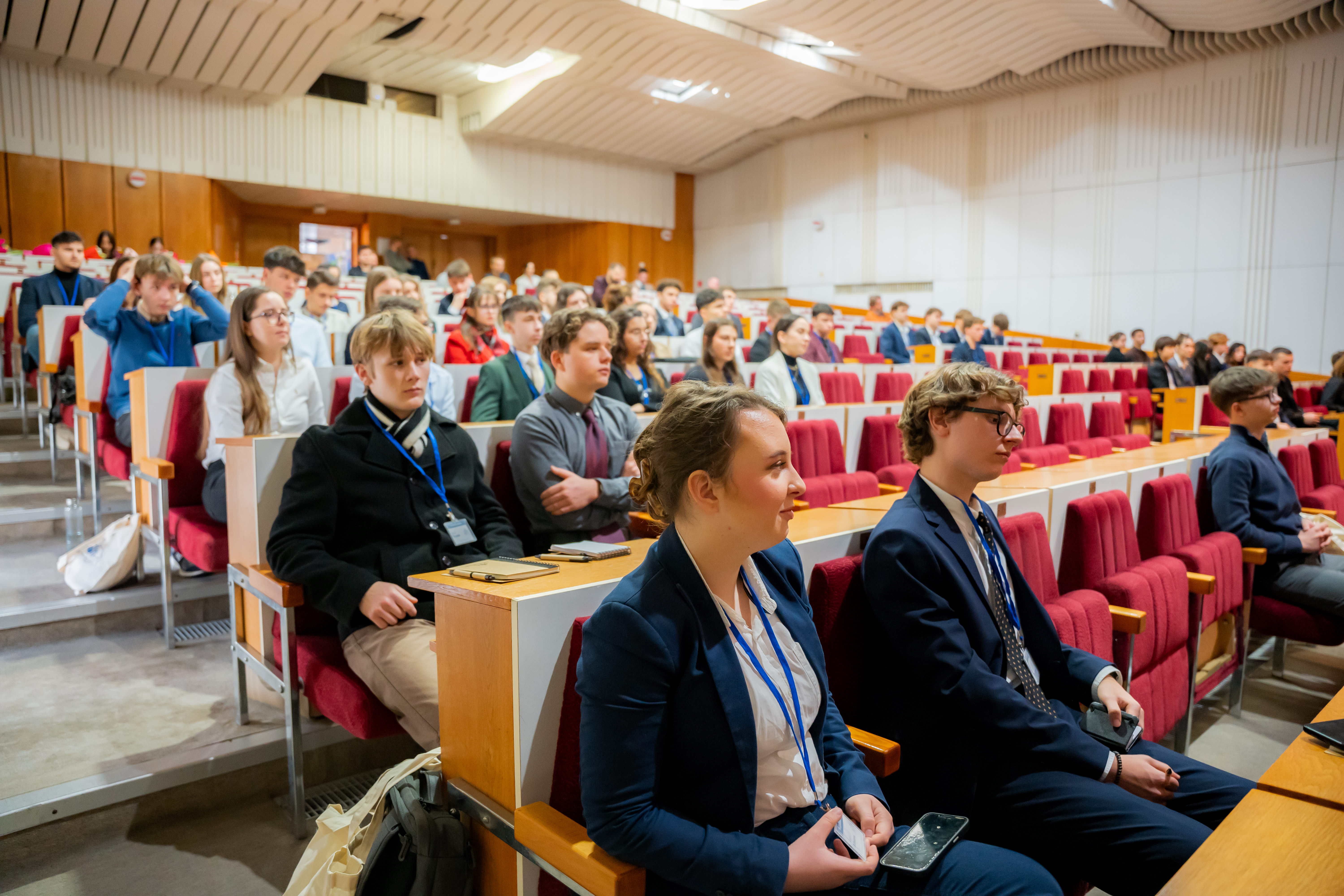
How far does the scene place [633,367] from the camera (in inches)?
144

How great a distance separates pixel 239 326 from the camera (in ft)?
8.54

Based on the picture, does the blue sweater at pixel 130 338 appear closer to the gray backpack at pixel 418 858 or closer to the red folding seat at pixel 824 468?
the red folding seat at pixel 824 468

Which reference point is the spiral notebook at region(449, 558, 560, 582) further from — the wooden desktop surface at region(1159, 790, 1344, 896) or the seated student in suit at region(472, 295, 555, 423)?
the seated student in suit at region(472, 295, 555, 423)

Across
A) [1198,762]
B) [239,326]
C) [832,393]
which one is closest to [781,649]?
[1198,762]

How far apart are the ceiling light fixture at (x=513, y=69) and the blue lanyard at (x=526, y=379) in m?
9.16

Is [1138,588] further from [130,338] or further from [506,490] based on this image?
[130,338]

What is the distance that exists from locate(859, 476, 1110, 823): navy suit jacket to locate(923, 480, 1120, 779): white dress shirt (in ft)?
0.05

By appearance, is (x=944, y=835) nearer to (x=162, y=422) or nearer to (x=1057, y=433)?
(x=162, y=422)

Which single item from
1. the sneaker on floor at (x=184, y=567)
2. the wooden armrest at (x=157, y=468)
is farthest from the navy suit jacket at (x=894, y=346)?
the wooden armrest at (x=157, y=468)

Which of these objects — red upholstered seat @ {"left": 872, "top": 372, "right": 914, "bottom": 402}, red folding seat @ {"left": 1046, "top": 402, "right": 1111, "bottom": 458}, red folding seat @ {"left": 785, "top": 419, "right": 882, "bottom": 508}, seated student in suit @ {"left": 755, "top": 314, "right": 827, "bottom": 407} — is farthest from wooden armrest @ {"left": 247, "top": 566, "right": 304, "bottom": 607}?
red upholstered seat @ {"left": 872, "top": 372, "right": 914, "bottom": 402}

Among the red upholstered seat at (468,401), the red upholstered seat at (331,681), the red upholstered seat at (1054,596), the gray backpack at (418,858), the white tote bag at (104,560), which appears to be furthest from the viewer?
the red upholstered seat at (468,401)

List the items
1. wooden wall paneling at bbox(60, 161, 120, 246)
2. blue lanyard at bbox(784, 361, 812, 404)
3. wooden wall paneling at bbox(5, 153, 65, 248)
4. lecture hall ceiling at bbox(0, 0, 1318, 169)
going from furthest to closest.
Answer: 1. wooden wall paneling at bbox(60, 161, 120, 246)
2. wooden wall paneling at bbox(5, 153, 65, 248)
3. lecture hall ceiling at bbox(0, 0, 1318, 169)
4. blue lanyard at bbox(784, 361, 812, 404)

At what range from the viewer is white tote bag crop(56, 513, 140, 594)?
2688mm

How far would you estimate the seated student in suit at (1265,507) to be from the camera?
2705 mm
